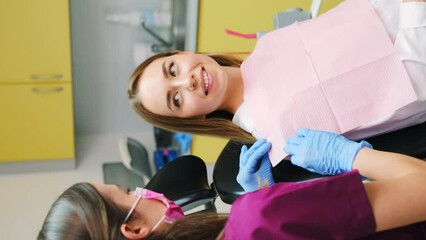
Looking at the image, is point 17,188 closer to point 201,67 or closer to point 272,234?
point 201,67

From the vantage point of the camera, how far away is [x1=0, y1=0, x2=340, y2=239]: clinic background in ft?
8.18

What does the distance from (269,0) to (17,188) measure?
1638 millimetres

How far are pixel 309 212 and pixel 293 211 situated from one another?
3cm

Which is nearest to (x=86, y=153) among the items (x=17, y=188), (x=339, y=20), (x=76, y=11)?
(x=17, y=188)

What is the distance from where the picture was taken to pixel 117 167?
306cm

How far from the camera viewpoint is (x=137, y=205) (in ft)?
3.65

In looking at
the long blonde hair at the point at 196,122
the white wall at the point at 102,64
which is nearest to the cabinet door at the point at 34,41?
the white wall at the point at 102,64

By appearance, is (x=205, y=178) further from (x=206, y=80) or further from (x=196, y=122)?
(x=206, y=80)

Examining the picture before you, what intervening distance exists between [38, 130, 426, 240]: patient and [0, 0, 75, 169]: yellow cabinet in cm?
Answer: 164

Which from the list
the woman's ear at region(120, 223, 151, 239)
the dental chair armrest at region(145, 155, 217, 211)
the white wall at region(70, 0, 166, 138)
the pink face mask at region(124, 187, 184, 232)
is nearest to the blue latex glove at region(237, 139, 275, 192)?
the dental chair armrest at region(145, 155, 217, 211)

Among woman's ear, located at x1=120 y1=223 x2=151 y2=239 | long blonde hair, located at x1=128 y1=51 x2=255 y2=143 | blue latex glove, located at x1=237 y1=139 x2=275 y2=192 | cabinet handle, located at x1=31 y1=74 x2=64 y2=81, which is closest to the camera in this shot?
woman's ear, located at x1=120 y1=223 x2=151 y2=239

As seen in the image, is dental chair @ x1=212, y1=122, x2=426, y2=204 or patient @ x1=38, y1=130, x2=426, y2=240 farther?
dental chair @ x1=212, y1=122, x2=426, y2=204

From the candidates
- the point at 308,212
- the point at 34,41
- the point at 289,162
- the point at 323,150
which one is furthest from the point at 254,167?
the point at 34,41

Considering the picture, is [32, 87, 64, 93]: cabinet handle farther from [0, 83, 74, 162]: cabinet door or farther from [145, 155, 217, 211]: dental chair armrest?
[145, 155, 217, 211]: dental chair armrest
